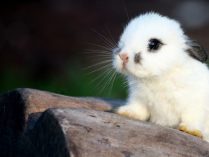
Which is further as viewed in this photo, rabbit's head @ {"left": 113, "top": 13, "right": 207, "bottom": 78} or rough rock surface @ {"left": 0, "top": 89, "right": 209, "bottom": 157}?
rabbit's head @ {"left": 113, "top": 13, "right": 207, "bottom": 78}

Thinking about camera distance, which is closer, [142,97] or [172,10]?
[142,97]

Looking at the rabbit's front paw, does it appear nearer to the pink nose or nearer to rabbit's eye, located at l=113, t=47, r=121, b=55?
the pink nose

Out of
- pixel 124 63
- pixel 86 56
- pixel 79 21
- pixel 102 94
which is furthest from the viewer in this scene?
pixel 79 21

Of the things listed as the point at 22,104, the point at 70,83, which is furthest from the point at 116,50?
the point at 70,83

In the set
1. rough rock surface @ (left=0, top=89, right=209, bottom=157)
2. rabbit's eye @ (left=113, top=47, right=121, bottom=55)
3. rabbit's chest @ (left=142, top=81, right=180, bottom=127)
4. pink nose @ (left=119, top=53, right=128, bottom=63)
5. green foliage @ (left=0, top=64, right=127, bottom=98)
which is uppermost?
rabbit's eye @ (left=113, top=47, right=121, bottom=55)

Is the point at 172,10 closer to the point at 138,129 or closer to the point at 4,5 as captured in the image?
the point at 4,5

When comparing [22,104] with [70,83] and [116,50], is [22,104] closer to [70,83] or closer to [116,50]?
[116,50]

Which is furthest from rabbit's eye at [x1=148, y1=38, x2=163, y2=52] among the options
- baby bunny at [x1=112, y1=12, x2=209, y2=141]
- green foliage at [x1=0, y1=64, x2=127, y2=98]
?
green foliage at [x1=0, y1=64, x2=127, y2=98]

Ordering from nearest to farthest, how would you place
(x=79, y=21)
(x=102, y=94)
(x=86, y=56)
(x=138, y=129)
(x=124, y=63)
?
1. (x=138, y=129)
2. (x=124, y=63)
3. (x=102, y=94)
4. (x=86, y=56)
5. (x=79, y=21)

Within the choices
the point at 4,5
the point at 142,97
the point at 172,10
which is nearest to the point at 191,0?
the point at 172,10
